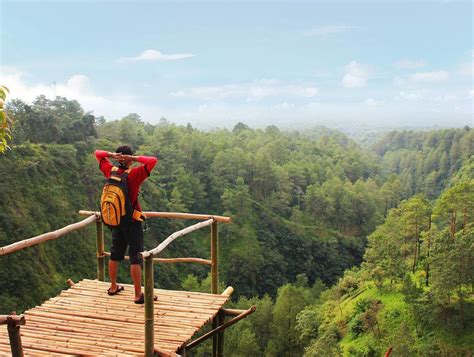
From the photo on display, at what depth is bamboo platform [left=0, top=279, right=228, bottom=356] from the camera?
458 cm

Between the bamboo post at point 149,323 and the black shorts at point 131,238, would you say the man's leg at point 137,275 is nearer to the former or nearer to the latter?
the black shorts at point 131,238

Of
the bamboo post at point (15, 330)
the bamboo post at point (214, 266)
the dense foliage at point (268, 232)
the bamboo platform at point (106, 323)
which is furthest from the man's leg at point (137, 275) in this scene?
the dense foliage at point (268, 232)

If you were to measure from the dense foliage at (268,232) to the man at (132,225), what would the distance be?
1610 centimetres

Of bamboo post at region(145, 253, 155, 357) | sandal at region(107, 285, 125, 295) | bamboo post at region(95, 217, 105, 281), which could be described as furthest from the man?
bamboo post at region(145, 253, 155, 357)

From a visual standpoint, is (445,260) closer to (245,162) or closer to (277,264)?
(277,264)

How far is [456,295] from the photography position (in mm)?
21797

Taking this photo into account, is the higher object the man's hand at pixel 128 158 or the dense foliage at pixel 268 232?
the man's hand at pixel 128 158

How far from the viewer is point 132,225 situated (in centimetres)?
562

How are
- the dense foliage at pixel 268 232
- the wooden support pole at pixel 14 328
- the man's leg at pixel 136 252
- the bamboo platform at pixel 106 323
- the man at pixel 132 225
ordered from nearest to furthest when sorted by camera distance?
the wooden support pole at pixel 14 328
the bamboo platform at pixel 106 323
the man at pixel 132 225
the man's leg at pixel 136 252
the dense foliage at pixel 268 232

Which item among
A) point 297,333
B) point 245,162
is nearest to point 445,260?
point 297,333

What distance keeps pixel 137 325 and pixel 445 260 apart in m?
19.6

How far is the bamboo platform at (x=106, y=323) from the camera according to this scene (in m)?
4.58

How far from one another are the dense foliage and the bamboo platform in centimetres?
1577

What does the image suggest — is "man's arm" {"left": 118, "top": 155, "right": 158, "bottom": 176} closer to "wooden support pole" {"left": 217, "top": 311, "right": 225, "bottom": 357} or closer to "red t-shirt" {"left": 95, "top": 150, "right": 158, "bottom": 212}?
"red t-shirt" {"left": 95, "top": 150, "right": 158, "bottom": 212}
